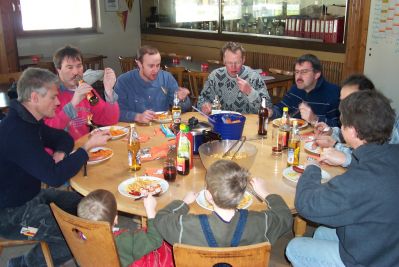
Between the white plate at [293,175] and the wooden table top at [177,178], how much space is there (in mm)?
25

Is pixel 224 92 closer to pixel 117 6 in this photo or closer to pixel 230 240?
pixel 230 240

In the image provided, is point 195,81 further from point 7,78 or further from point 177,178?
point 177,178

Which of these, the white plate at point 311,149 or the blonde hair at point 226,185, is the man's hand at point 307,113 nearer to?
the white plate at point 311,149

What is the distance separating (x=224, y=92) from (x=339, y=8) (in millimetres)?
2533

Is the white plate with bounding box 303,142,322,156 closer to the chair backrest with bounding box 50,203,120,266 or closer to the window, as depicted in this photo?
the chair backrest with bounding box 50,203,120,266

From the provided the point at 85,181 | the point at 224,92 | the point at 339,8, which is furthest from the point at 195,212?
the point at 339,8

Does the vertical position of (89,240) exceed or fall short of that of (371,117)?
it falls short

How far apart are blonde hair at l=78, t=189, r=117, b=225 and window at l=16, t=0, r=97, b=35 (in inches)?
220

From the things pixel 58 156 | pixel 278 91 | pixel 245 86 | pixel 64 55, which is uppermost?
pixel 64 55

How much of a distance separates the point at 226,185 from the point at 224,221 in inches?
5.4

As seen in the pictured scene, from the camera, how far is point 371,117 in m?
1.60

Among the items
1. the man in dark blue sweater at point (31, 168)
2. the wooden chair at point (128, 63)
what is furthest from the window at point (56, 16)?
the man in dark blue sweater at point (31, 168)

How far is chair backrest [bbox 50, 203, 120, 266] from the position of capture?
153 centimetres

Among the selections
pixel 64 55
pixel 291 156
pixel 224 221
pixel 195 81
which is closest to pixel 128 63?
pixel 195 81
